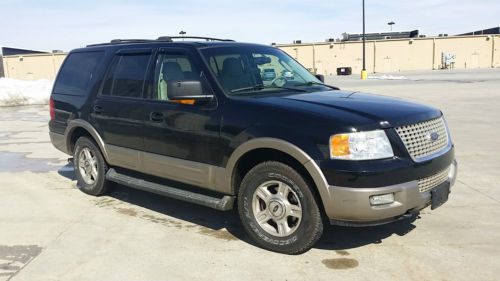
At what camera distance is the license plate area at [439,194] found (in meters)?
4.16

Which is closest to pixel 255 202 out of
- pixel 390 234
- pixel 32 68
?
pixel 390 234

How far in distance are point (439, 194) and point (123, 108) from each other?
3.47 meters

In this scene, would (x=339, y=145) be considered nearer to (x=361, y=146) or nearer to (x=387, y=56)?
(x=361, y=146)

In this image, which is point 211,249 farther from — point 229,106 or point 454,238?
point 454,238

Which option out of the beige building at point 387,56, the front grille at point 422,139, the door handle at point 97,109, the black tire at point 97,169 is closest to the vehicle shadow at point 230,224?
the black tire at point 97,169

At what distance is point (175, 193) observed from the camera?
16.7ft

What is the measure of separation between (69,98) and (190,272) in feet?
11.9

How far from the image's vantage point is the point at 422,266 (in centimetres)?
400

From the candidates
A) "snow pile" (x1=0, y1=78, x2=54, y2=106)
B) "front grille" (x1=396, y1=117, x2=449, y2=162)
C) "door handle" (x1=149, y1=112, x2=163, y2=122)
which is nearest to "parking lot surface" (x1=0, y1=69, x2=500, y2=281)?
"front grille" (x1=396, y1=117, x2=449, y2=162)

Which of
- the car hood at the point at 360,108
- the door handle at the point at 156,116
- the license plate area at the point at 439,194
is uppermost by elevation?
the car hood at the point at 360,108

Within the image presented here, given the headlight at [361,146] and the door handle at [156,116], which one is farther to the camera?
the door handle at [156,116]

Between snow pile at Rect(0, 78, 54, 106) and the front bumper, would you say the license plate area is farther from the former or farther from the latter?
snow pile at Rect(0, 78, 54, 106)

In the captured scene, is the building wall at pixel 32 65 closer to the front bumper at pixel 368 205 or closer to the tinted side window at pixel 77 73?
the tinted side window at pixel 77 73

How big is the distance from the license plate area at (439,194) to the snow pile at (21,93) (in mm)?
22213
